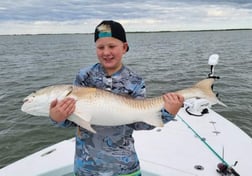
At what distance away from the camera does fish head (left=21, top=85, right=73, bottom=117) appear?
7.90ft

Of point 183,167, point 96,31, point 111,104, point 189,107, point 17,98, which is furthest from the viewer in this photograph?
point 17,98

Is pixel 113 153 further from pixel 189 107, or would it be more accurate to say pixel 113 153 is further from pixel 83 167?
pixel 189 107

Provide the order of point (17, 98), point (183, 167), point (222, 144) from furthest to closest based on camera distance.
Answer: point (17, 98) < point (222, 144) < point (183, 167)

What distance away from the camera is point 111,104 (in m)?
2.47

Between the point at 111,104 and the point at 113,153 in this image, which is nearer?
the point at 111,104

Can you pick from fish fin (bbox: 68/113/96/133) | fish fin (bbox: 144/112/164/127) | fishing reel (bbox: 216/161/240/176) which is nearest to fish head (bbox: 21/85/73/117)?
fish fin (bbox: 68/113/96/133)

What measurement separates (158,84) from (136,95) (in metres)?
12.6

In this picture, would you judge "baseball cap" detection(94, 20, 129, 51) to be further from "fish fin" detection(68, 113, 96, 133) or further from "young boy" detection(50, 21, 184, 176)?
"fish fin" detection(68, 113, 96, 133)

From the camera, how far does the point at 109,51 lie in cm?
263

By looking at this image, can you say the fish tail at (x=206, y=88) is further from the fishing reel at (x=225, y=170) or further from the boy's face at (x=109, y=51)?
the fishing reel at (x=225, y=170)

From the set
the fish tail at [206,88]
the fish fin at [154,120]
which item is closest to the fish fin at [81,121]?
the fish fin at [154,120]

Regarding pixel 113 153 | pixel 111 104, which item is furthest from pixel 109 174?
pixel 111 104

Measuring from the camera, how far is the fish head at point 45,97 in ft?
7.90

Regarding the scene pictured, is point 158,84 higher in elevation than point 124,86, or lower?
lower
